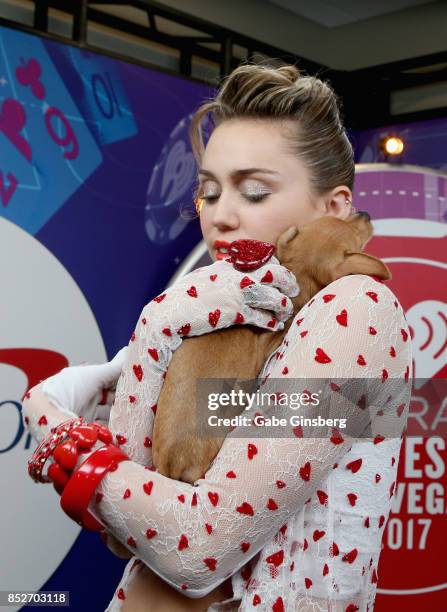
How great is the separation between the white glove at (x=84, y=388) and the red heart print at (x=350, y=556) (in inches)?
14.3

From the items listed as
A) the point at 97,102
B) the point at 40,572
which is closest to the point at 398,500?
the point at 40,572

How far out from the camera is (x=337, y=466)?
0.88 m

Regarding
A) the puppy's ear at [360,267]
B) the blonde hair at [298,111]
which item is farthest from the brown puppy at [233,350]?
the blonde hair at [298,111]

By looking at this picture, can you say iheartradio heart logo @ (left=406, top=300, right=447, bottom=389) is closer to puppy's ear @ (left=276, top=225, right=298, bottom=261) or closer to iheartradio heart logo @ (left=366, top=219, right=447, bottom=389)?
iheartradio heart logo @ (left=366, top=219, right=447, bottom=389)

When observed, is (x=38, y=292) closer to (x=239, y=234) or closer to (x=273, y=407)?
(x=239, y=234)

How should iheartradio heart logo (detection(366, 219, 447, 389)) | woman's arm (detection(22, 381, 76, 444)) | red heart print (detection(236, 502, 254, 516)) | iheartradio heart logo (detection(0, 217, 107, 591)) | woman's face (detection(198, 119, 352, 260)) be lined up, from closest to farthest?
1. red heart print (detection(236, 502, 254, 516))
2. woman's arm (detection(22, 381, 76, 444))
3. woman's face (detection(198, 119, 352, 260))
4. iheartradio heart logo (detection(0, 217, 107, 591))
5. iheartradio heart logo (detection(366, 219, 447, 389))

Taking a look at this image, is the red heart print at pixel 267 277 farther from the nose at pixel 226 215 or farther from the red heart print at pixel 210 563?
the red heart print at pixel 210 563

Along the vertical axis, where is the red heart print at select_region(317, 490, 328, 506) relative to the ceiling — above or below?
below

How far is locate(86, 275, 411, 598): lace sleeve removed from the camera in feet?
2.66

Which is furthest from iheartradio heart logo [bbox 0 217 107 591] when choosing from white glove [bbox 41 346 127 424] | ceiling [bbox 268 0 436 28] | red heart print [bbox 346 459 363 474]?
ceiling [bbox 268 0 436 28]

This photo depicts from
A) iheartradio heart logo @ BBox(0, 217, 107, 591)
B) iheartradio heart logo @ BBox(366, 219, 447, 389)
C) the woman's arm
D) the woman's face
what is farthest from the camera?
iheartradio heart logo @ BBox(366, 219, 447, 389)

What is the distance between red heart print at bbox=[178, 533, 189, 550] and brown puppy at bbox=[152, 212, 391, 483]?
0.25 feet

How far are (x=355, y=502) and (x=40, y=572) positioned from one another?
1862 millimetres

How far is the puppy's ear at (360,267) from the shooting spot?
94 centimetres
